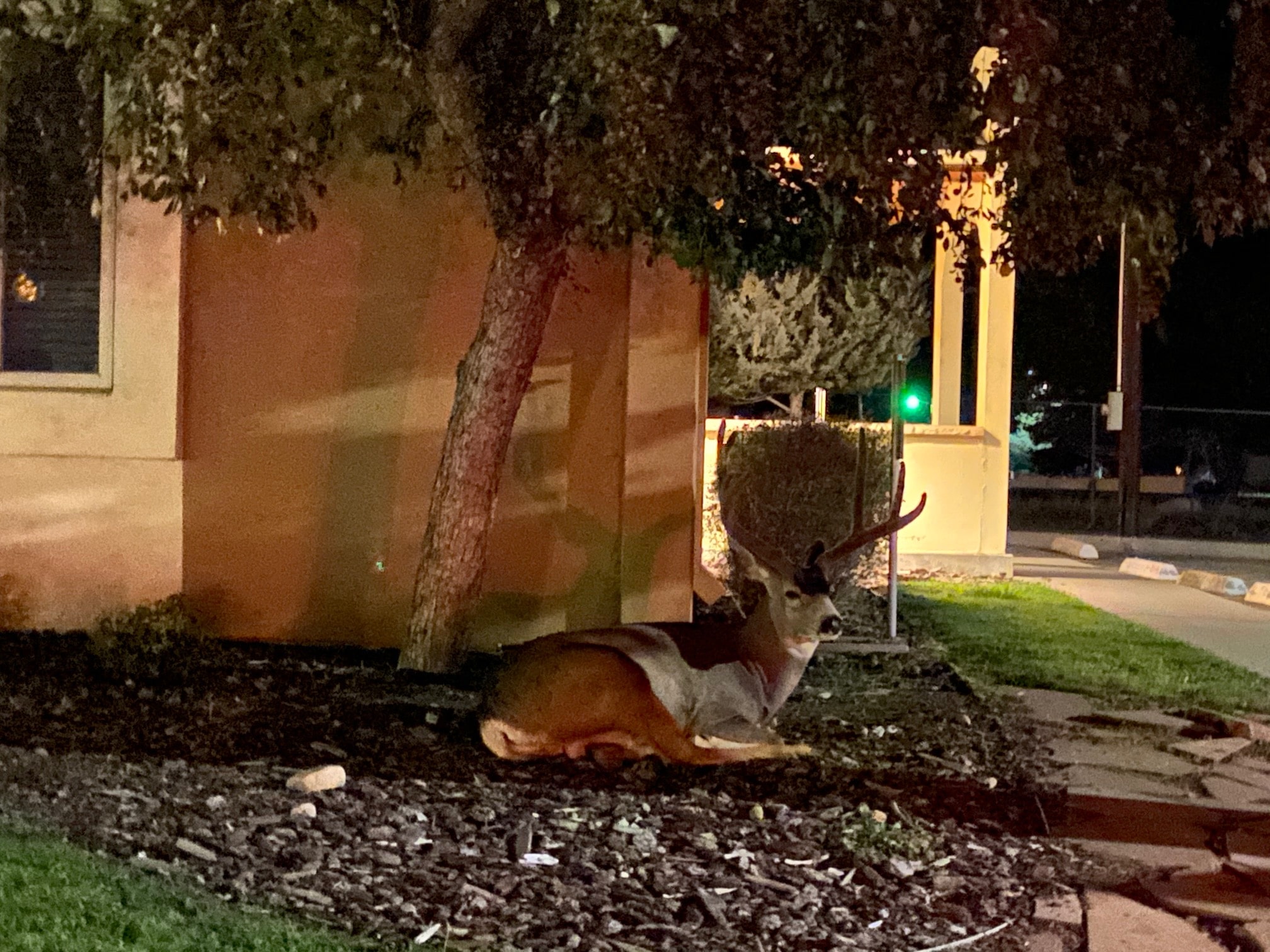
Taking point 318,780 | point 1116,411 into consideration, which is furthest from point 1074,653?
point 1116,411

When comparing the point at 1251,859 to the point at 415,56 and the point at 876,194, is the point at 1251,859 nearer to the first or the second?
the point at 876,194

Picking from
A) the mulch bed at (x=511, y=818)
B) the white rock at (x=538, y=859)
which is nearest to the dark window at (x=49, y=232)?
the mulch bed at (x=511, y=818)

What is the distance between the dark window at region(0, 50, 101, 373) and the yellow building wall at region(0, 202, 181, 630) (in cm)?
30

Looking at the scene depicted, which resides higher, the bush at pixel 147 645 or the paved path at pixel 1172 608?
the bush at pixel 147 645

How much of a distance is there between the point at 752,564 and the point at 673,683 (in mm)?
744

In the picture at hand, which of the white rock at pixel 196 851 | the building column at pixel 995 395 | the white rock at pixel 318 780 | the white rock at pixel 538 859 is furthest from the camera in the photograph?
the building column at pixel 995 395

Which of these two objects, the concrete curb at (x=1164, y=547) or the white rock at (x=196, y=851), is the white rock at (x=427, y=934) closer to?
the white rock at (x=196, y=851)

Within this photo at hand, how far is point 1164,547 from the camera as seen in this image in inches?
918

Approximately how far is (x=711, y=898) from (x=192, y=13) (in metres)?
4.45

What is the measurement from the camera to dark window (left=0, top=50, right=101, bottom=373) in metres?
8.21

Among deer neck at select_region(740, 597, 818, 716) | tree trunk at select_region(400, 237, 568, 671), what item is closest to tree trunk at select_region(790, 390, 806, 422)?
tree trunk at select_region(400, 237, 568, 671)

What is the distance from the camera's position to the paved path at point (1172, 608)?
37.5ft

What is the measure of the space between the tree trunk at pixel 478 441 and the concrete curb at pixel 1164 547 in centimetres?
1626

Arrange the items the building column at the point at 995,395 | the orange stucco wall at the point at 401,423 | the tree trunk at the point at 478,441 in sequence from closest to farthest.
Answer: the tree trunk at the point at 478,441
the orange stucco wall at the point at 401,423
the building column at the point at 995,395
